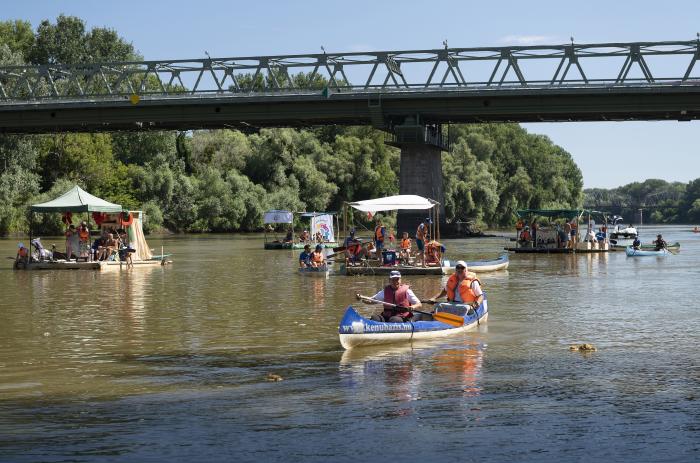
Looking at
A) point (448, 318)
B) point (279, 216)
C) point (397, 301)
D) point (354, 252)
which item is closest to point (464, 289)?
point (448, 318)

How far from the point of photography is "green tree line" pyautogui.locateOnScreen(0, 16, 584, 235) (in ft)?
317

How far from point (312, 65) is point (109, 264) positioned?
39660mm

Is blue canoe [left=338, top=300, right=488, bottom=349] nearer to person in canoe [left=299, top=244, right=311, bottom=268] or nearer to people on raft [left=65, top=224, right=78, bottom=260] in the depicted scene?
person in canoe [left=299, top=244, right=311, bottom=268]

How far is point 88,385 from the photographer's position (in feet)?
51.1

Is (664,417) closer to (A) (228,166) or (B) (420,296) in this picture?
(B) (420,296)

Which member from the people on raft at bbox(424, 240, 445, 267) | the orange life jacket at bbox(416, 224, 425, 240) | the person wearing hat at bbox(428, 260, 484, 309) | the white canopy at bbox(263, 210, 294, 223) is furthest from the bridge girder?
the person wearing hat at bbox(428, 260, 484, 309)

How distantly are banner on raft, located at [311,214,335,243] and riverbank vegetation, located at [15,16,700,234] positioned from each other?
32969 mm

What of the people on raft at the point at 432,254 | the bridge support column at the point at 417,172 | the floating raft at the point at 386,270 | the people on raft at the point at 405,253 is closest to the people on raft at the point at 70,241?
the floating raft at the point at 386,270

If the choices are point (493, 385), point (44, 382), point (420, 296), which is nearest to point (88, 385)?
point (44, 382)

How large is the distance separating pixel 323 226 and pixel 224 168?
51255 millimetres

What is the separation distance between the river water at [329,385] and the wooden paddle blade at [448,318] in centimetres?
36

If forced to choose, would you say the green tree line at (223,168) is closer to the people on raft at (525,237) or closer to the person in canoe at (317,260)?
the people on raft at (525,237)

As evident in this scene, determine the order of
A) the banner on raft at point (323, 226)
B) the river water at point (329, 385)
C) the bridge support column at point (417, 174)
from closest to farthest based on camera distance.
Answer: the river water at point (329, 385) < the banner on raft at point (323, 226) < the bridge support column at point (417, 174)

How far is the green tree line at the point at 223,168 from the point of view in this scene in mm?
96625
